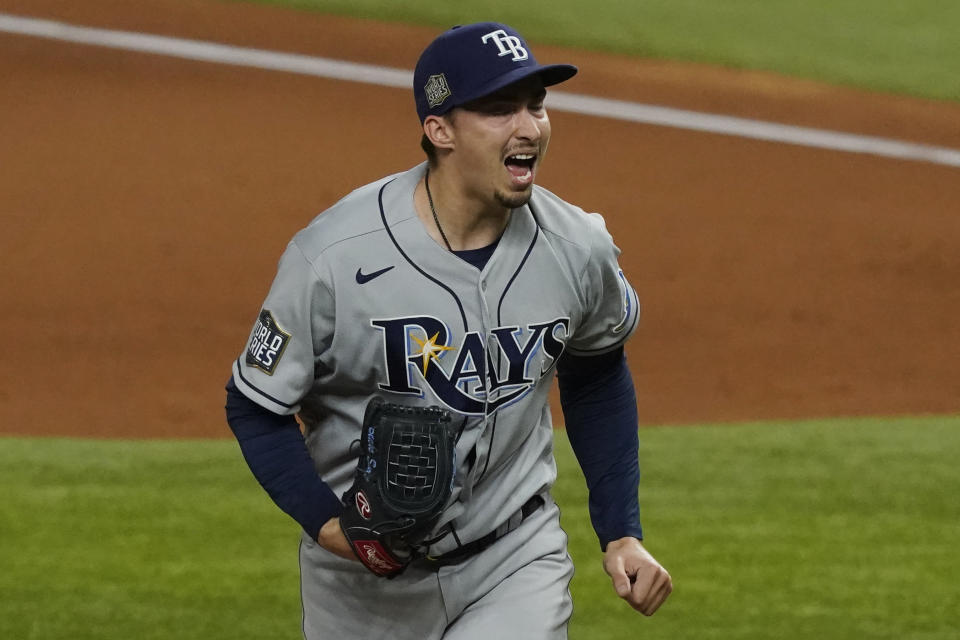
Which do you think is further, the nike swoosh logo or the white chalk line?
the white chalk line

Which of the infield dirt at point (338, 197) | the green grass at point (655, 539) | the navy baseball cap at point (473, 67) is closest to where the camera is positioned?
the navy baseball cap at point (473, 67)

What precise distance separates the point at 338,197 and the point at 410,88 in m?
1.88

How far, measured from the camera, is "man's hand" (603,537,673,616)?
3.58 metres

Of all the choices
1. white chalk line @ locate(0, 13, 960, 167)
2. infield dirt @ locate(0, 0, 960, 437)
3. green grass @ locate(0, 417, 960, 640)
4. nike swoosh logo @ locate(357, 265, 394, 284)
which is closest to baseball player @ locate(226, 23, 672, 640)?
nike swoosh logo @ locate(357, 265, 394, 284)

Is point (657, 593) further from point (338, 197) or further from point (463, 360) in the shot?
point (338, 197)

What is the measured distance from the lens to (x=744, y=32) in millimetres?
13672

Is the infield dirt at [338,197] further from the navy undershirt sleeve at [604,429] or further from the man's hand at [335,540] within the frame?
the man's hand at [335,540]

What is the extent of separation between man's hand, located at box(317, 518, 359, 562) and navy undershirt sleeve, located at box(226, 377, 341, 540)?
2 centimetres

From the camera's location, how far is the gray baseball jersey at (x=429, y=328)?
3.48 m

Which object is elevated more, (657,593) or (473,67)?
(473,67)

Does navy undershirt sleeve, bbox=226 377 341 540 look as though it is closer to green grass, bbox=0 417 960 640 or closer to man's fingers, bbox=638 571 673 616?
man's fingers, bbox=638 571 673 616

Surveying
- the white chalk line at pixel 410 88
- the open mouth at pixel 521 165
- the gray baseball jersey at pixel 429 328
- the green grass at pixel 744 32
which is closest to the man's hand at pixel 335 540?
the gray baseball jersey at pixel 429 328

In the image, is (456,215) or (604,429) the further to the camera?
(604,429)

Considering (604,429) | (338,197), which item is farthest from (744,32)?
(604,429)
